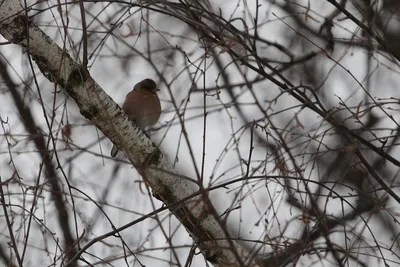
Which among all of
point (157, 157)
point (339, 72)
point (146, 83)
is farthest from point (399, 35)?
point (157, 157)

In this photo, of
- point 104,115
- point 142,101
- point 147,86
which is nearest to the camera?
point 104,115

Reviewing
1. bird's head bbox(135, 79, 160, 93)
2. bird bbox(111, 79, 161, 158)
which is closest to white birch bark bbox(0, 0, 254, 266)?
bird bbox(111, 79, 161, 158)

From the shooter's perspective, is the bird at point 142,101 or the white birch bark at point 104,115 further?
the bird at point 142,101

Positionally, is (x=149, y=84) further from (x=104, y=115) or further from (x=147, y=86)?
(x=104, y=115)

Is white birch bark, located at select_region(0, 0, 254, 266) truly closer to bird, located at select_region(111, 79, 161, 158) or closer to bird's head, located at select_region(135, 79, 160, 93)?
bird, located at select_region(111, 79, 161, 158)

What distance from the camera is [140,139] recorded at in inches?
136

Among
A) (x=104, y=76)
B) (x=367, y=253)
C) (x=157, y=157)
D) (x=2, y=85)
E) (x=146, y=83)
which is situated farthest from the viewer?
(x=104, y=76)

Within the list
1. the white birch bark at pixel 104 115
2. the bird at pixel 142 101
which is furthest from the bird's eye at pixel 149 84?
the white birch bark at pixel 104 115

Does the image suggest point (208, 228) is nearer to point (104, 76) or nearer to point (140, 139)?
point (140, 139)

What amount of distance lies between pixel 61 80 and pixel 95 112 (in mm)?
223

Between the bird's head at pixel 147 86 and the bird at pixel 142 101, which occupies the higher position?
the bird's head at pixel 147 86

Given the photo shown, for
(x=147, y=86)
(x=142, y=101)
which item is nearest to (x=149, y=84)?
(x=147, y=86)

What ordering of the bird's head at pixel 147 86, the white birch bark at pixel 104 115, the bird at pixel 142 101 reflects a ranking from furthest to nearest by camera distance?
the bird's head at pixel 147 86 < the bird at pixel 142 101 < the white birch bark at pixel 104 115

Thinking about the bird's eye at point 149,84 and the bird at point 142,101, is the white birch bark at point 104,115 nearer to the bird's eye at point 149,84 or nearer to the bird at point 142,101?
the bird at point 142,101
